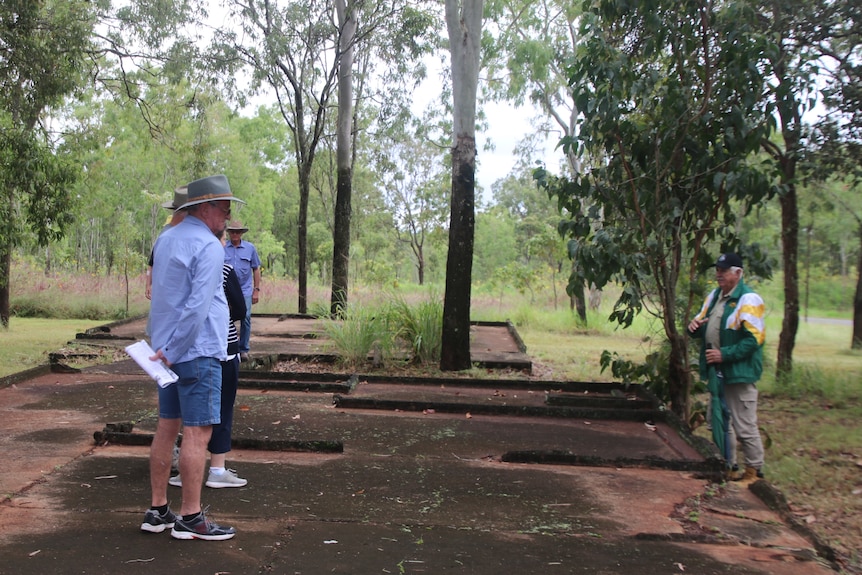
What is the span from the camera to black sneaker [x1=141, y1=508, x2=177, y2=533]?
375 centimetres

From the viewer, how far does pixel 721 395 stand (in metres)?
5.67

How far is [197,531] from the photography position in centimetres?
370

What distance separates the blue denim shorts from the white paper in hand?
6 centimetres

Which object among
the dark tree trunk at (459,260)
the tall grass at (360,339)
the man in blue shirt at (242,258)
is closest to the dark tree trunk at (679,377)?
the dark tree trunk at (459,260)

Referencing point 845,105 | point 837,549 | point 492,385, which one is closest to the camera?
point 837,549

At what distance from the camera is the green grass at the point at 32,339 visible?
1095 cm

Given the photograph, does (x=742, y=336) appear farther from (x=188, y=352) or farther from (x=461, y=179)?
(x=461, y=179)

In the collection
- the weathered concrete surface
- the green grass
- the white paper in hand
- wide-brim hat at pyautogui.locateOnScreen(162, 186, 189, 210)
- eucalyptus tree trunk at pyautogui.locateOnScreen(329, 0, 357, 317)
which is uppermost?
eucalyptus tree trunk at pyautogui.locateOnScreen(329, 0, 357, 317)

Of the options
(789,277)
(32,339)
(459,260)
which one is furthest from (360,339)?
(32,339)

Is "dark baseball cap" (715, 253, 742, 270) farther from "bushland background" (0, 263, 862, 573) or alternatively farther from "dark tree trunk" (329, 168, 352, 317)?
"dark tree trunk" (329, 168, 352, 317)

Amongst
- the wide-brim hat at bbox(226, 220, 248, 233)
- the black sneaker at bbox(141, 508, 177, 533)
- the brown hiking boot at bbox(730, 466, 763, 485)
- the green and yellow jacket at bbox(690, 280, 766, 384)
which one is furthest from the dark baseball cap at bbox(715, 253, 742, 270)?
the wide-brim hat at bbox(226, 220, 248, 233)

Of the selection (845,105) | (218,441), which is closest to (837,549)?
(218,441)

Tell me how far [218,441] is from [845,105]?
7699 mm

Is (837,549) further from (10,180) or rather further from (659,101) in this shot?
(10,180)
